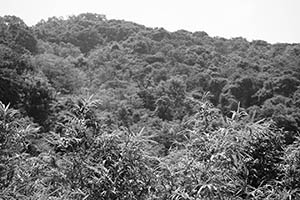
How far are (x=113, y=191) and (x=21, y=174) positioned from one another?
83cm

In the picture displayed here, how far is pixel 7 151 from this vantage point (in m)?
3.10

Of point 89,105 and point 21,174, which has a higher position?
point 89,105

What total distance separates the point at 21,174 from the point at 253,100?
21.3 m

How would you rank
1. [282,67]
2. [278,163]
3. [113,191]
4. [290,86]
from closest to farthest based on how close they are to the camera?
[113,191] → [278,163] → [290,86] → [282,67]

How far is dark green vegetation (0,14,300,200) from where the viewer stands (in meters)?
2.87

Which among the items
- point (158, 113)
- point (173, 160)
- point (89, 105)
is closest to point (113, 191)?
point (173, 160)

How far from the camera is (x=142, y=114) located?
72.3 ft

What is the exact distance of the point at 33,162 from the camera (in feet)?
10.9

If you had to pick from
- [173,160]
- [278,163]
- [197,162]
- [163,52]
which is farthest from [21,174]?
[163,52]

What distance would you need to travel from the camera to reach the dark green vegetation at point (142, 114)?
287 cm

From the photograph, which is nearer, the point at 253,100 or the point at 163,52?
the point at 253,100

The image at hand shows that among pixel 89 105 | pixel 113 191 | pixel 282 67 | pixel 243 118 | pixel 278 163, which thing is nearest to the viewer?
pixel 113 191

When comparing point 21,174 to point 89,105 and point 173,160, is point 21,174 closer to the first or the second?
point 89,105

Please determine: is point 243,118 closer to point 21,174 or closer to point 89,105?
point 89,105
